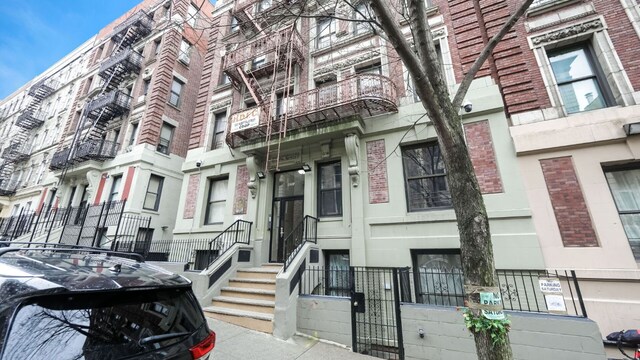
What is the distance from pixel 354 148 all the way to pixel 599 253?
6.31 meters

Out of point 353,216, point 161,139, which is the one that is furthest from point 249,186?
point 161,139

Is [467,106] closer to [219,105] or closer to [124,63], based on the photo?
[219,105]

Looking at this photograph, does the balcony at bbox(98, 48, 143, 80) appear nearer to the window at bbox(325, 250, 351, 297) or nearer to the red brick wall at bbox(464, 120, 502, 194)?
the window at bbox(325, 250, 351, 297)

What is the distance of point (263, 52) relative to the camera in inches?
460

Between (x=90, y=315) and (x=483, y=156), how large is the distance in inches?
339

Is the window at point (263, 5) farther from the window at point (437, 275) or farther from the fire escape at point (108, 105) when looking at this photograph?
the window at point (437, 275)

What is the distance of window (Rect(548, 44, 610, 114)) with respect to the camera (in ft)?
23.3

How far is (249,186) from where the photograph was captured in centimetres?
1055

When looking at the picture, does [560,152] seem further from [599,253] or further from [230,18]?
[230,18]

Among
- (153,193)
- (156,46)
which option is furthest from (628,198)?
(156,46)

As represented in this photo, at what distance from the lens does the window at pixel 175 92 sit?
16.9m

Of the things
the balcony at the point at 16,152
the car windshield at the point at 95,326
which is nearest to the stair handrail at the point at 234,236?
the car windshield at the point at 95,326

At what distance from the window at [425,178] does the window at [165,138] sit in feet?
45.8

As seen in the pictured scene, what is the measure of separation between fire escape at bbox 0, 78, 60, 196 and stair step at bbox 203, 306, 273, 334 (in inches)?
1174
